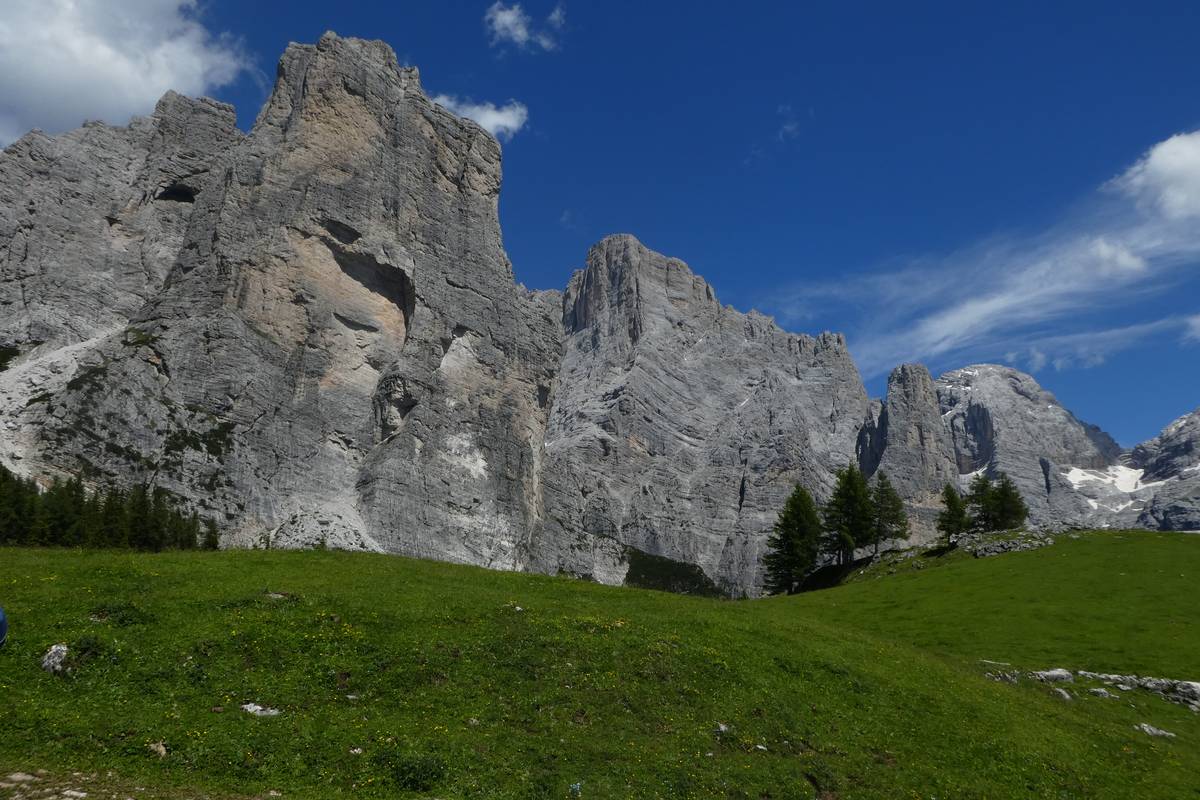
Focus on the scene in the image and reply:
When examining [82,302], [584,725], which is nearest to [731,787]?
[584,725]

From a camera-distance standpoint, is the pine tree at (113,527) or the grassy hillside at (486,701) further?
the pine tree at (113,527)

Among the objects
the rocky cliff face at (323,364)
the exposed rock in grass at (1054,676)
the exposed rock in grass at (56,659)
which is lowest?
the exposed rock in grass at (56,659)

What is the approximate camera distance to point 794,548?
81.4 meters

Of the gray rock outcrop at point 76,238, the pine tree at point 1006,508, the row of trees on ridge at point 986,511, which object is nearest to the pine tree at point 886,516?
the row of trees on ridge at point 986,511

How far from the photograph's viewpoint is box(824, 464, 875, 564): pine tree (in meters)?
83.2

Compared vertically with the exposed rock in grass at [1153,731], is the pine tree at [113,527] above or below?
above

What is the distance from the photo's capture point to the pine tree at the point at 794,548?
81062 millimetres

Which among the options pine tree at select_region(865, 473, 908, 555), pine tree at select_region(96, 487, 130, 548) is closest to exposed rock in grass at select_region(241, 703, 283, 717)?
pine tree at select_region(96, 487, 130, 548)

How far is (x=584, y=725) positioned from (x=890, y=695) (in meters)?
12.7

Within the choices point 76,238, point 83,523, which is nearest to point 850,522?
point 83,523

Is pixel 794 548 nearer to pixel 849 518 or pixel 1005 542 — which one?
pixel 849 518

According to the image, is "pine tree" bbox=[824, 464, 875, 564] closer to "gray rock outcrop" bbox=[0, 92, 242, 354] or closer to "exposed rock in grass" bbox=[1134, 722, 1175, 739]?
"exposed rock in grass" bbox=[1134, 722, 1175, 739]

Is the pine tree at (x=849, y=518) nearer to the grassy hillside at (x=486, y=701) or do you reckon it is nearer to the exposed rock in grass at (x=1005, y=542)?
the exposed rock in grass at (x=1005, y=542)

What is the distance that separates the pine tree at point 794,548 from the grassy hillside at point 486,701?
1770 inches
